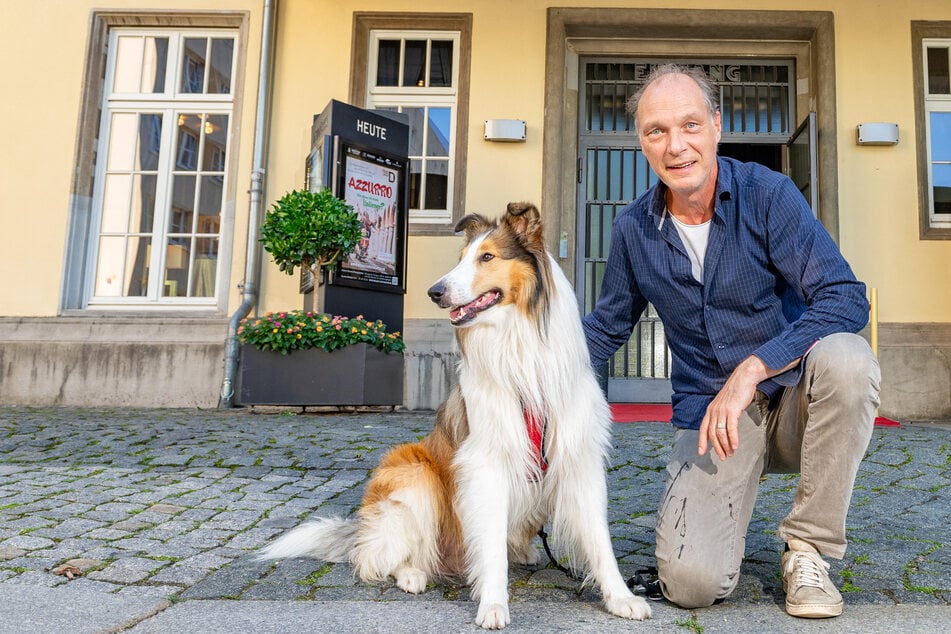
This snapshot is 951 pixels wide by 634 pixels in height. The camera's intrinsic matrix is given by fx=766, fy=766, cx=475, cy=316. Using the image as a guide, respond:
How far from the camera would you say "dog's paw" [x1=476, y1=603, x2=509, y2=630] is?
7.14 feet

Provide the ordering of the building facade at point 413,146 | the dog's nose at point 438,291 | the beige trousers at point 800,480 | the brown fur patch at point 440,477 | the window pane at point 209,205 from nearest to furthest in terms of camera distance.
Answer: the beige trousers at point 800,480, the dog's nose at point 438,291, the brown fur patch at point 440,477, the building facade at point 413,146, the window pane at point 209,205

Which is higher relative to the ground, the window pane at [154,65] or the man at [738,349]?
the window pane at [154,65]

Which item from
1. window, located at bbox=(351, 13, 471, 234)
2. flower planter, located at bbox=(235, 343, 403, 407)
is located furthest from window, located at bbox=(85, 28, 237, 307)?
flower planter, located at bbox=(235, 343, 403, 407)

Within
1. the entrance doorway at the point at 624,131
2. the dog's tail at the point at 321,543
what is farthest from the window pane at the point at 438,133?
the dog's tail at the point at 321,543

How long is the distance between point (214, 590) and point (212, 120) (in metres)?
7.50

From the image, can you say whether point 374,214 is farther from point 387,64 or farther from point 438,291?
point 438,291

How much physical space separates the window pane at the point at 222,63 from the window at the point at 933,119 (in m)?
7.69

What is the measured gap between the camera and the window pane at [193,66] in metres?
8.99

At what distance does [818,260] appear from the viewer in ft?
7.91

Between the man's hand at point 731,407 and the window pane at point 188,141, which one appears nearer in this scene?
the man's hand at point 731,407

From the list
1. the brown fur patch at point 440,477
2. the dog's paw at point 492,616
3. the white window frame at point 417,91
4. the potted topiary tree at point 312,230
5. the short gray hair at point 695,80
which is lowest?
the dog's paw at point 492,616

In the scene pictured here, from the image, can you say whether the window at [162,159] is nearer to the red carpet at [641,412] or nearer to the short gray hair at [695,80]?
the red carpet at [641,412]

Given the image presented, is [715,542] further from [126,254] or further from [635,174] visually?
[126,254]

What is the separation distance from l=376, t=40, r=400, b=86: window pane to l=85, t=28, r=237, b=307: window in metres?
1.69
